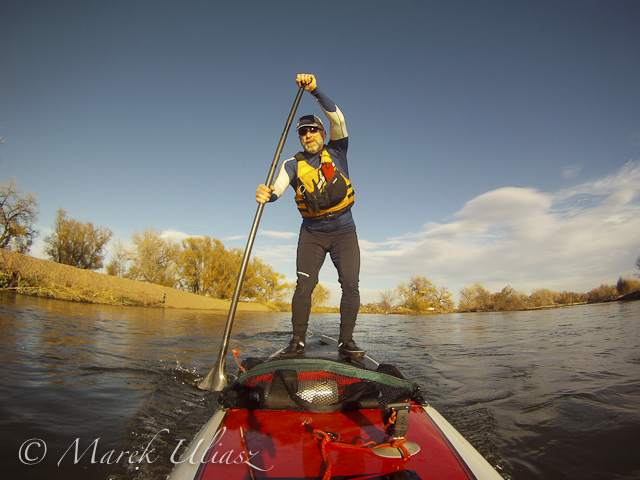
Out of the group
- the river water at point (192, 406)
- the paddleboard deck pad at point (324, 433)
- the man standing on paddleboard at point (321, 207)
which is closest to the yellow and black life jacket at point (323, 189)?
the man standing on paddleboard at point (321, 207)

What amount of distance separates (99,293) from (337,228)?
18706 mm

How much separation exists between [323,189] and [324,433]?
7.84 feet

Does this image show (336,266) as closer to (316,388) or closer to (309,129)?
(309,129)

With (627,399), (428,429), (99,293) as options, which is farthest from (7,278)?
(627,399)

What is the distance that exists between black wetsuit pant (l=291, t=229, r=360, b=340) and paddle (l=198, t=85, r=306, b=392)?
1.88 feet

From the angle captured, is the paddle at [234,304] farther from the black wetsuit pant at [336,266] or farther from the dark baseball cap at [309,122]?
the black wetsuit pant at [336,266]

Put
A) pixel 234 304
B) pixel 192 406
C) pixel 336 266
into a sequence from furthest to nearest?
1. pixel 336 266
2. pixel 234 304
3. pixel 192 406

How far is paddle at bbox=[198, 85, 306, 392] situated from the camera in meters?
2.86

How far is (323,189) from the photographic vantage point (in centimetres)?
335
